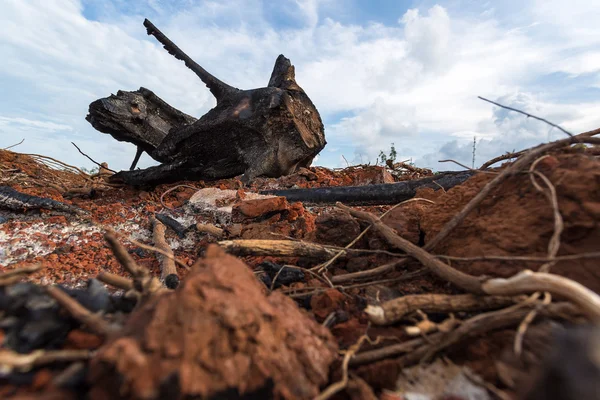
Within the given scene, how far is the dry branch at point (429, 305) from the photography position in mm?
1232

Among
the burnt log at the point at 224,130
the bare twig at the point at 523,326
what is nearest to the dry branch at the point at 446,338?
the bare twig at the point at 523,326

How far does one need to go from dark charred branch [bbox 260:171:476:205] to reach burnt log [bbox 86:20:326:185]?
4.77 feet

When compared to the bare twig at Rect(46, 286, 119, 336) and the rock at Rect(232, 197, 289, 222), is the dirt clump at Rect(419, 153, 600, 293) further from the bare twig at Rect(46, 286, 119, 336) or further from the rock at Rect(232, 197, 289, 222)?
the rock at Rect(232, 197, 289, 222)

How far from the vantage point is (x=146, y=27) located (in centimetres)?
581

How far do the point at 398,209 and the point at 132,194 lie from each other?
5199 millimetres

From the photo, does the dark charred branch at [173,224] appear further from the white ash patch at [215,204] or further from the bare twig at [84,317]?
the bare twig at [84,317]

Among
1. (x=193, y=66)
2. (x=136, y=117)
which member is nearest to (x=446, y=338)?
(x=193, y=66)

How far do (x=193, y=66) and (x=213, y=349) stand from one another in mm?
6186

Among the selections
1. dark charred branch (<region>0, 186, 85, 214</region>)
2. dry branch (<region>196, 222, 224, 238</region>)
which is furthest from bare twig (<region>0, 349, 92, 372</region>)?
dark charred branch (<region>0, 186, 85, 214</region>)

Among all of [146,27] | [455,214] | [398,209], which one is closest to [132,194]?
[146,27]

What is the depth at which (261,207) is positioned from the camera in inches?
139

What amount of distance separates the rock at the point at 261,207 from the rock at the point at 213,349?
237 cm

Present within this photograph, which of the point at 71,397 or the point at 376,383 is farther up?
the point at 71,397

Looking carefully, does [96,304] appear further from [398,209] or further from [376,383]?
[398,209]
